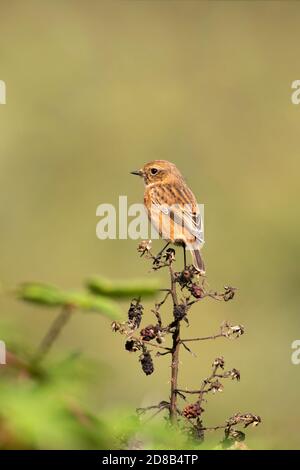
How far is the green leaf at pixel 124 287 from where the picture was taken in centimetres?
123

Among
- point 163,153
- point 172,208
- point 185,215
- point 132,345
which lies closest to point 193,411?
point 132,345

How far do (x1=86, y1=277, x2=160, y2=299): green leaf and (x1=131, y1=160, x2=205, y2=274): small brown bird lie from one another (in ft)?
13.1

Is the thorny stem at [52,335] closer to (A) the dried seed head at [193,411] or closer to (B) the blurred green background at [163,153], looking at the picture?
(A) the dried seed head at [193,411]

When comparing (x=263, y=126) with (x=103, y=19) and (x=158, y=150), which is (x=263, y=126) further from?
(x=103, y=19)

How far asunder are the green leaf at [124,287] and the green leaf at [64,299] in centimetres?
2

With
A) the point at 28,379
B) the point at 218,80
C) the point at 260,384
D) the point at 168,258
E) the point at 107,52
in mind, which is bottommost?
the point at 28,379

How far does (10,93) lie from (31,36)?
2906 mm

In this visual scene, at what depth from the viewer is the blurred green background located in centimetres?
912

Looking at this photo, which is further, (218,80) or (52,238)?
(218,80)

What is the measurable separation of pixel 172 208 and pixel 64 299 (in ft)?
15.3

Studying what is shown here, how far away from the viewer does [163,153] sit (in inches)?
471

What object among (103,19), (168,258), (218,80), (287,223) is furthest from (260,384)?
(103,19)
